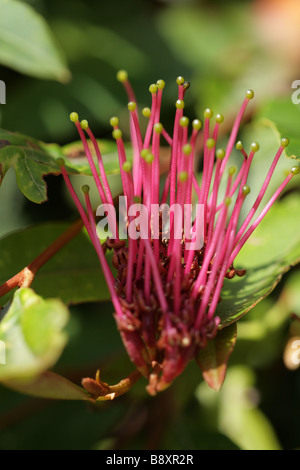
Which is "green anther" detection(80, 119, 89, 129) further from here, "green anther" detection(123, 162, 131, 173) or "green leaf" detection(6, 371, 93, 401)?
"green leaf" detection(6, 371, 93, 401)

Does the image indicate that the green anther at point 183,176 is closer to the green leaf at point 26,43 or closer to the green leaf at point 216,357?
the green leaf at point 216,357

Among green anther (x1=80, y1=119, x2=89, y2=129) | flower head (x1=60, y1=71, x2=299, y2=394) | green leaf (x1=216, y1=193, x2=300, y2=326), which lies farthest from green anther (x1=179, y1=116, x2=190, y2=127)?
green leaf (x1=216, y1=193, x2=300, y2=326)

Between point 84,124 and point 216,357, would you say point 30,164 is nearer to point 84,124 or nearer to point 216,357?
point 84,124

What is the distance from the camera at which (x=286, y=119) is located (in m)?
0.86

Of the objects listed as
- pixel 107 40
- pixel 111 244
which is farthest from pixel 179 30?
pixel 111 244

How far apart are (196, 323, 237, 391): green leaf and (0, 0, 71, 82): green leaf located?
47 centimetres

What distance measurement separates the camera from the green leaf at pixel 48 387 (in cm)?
50

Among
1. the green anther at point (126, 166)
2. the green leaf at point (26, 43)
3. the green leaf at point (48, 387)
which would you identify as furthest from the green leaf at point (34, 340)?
the green leaf at point (26, 43)

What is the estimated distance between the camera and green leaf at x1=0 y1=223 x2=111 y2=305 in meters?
0.76

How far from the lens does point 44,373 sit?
53 cm

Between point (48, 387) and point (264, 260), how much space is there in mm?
385

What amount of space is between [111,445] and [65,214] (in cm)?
47

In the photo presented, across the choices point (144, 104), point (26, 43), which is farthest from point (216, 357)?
point (144, 104)

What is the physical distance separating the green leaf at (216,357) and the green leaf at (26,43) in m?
0.47
